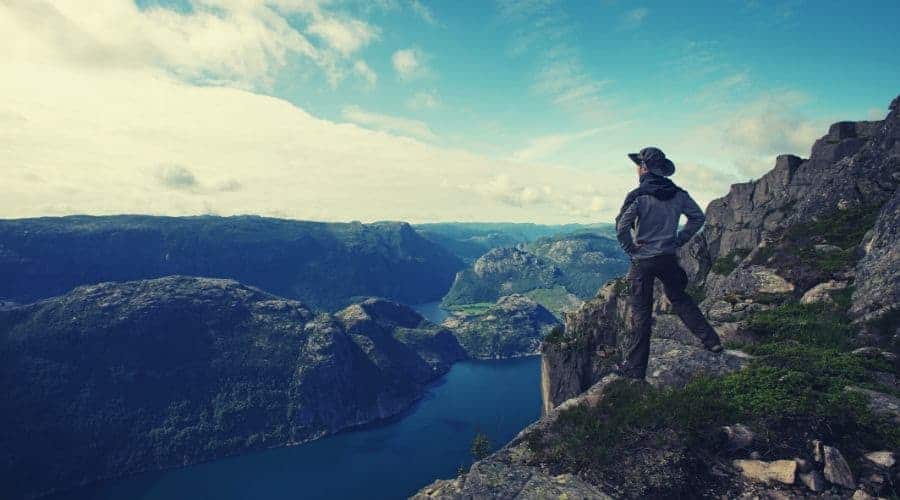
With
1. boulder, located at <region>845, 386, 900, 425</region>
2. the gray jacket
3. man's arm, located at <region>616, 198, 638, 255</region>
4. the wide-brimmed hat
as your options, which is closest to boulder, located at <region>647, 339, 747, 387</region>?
boulder, located at <region>845, 386, 900, 425</region>

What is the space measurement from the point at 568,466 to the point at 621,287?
46.0 meters

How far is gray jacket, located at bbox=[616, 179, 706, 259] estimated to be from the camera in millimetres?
13125

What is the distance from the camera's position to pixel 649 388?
13.8 meters

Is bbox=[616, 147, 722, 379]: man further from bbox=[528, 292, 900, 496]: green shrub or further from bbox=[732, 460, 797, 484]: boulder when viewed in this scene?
bbox=[732, 460, 797, 484]: boulder

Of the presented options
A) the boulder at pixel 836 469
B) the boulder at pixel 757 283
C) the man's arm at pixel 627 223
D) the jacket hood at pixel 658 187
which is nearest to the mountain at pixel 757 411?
the boulder at pixel 836 469

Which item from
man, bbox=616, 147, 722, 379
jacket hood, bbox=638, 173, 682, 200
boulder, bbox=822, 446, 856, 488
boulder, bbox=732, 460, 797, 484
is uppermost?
jacket hood, bbox=638, 173, 682, 200

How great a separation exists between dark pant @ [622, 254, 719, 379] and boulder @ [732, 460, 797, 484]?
475 centimetres

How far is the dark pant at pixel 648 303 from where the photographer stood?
1378 cm

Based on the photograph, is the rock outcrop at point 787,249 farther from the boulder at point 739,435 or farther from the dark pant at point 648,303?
the boulder at point 739,435

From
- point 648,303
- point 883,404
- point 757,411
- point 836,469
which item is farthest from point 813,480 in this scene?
point 648,303

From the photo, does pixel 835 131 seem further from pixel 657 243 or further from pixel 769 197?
pixel 657 243

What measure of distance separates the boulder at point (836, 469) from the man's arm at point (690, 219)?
614 centimetres

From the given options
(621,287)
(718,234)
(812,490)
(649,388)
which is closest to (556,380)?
(621,287)

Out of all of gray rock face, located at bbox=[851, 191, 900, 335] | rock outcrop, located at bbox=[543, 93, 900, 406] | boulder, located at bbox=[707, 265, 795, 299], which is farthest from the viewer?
boulder, located at bbox=[707, 265, 795, 299]
